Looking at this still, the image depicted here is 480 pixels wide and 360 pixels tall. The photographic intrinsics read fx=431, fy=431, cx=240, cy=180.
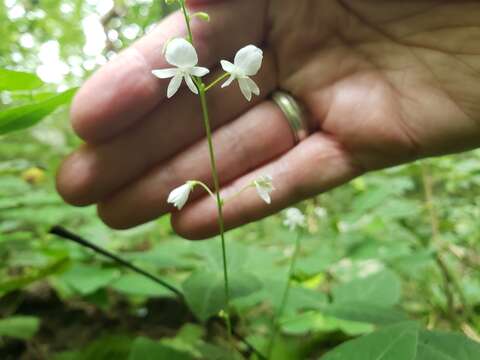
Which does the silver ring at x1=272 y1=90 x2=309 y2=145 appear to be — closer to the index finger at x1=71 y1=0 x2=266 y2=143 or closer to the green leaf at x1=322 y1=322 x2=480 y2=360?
the index finger at x1=71 y1=0 x2=266 y2=143

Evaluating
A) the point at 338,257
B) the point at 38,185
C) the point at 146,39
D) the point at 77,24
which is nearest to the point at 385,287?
the point at 338,257

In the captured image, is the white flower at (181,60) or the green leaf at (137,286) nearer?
the white flower at (181,60)

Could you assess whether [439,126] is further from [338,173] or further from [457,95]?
[338,173]

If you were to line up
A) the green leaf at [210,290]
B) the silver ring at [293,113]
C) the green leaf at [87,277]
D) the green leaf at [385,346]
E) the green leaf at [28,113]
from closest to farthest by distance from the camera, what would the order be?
the green leaf at [385,346] < the green leaf at [28,113] < the green leaf at [210,290] < the green leaf at [87,277] < the silver ring at [293,113]

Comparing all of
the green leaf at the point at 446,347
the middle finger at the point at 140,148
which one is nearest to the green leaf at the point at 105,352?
the middle finger at the point at 140,148

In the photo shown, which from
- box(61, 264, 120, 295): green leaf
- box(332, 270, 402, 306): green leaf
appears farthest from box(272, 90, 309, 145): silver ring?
box(61, 264, 120, 295): green leaf

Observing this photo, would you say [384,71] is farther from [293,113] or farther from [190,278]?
[190,278]

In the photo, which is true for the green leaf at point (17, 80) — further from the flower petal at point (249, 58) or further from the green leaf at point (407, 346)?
the green leaf at point (407, 346)
